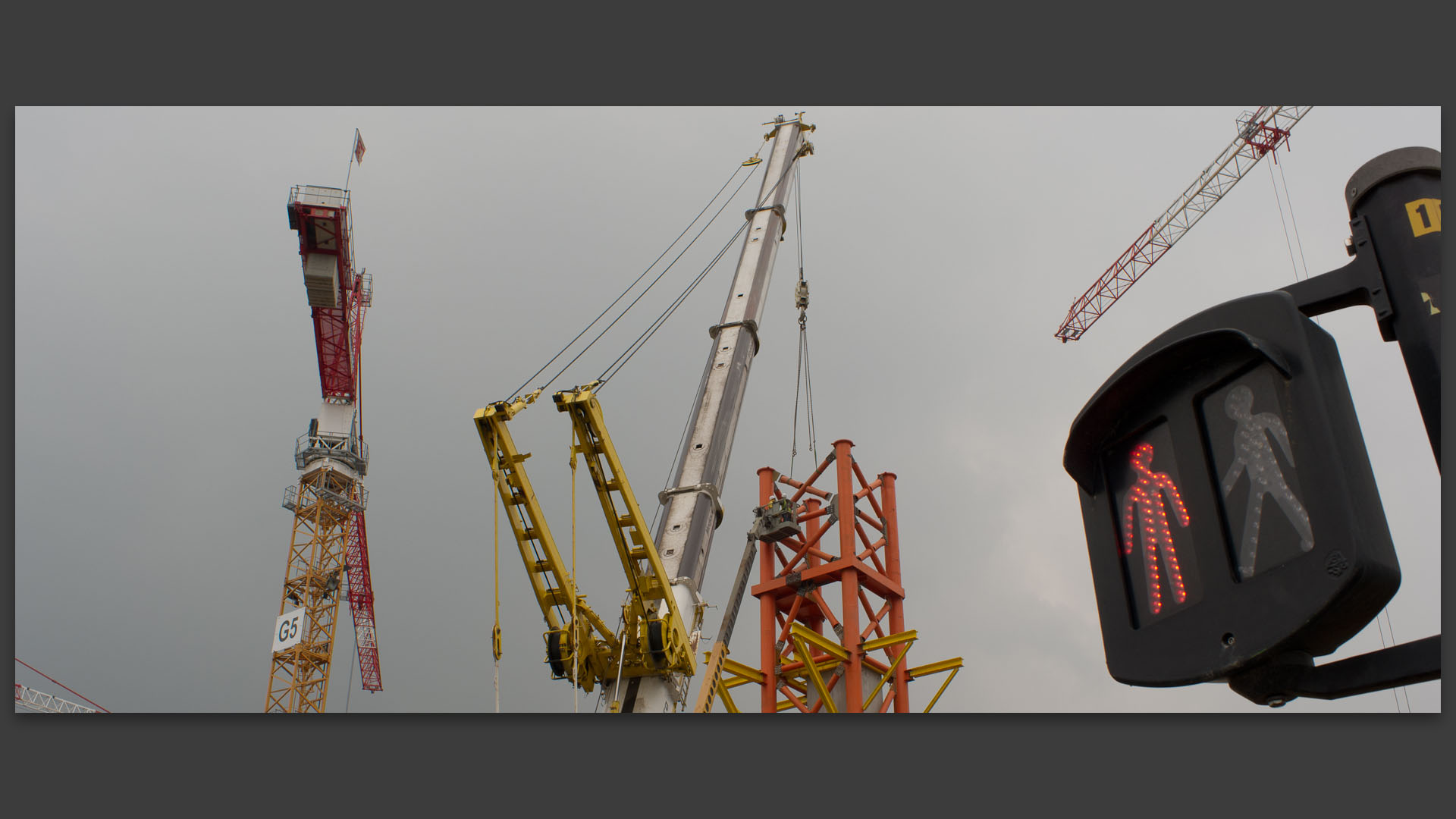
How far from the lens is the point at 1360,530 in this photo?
166cm

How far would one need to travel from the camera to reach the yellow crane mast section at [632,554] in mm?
12398

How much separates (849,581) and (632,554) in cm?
371

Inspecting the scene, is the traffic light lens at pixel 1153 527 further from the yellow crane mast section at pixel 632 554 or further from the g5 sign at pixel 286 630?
the g5 sign at pixel 286 630

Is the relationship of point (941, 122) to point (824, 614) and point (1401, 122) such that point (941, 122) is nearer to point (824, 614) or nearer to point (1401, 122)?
point (1401, 122)

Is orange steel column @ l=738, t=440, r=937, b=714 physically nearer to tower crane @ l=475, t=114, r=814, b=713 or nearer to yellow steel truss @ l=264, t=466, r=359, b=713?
tower crane @ l=475, t=114, r=814, b=713

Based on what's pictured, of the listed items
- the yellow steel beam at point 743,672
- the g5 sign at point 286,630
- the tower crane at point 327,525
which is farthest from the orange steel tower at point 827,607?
the tower crane at point 327,525

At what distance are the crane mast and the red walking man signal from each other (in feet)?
34.5

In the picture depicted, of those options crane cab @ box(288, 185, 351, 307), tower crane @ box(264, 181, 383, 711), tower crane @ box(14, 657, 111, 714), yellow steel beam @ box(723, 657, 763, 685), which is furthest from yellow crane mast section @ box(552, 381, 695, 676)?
tower crane @ box(264, 181, 383, 711)

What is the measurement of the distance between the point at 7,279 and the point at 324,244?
57.2 feet

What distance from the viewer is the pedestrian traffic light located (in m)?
1.69

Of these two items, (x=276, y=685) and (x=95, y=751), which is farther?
(x=276, y=685)

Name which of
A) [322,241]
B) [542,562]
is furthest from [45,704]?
[322,241]

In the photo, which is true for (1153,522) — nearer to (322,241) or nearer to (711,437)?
(711,437)
